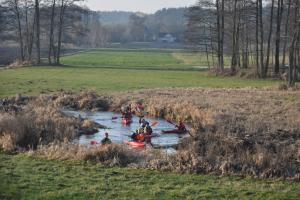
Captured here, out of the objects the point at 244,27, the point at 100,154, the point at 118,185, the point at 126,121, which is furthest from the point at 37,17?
the point at 118,185

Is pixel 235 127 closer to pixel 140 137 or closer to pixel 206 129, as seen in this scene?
pixel 206 129

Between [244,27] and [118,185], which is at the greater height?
[244,27]

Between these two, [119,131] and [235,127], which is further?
[119,131]

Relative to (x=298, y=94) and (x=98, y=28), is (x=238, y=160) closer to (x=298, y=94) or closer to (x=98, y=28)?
(x=298, y=94)

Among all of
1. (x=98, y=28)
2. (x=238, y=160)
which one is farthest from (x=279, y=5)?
(x=98, y=28)

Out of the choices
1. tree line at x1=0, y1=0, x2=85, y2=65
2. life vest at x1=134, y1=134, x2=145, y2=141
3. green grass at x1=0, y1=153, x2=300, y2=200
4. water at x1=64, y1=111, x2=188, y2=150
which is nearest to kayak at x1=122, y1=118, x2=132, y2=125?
water at x1=64, y1=111, x2=188, y2=150

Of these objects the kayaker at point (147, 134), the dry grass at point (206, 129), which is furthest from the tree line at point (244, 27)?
the kayaker at point (147, 134)

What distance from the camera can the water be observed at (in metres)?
25.1

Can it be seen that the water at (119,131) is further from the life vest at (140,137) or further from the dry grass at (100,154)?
the dry grass at (100,154)

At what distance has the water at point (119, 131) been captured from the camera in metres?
25.1

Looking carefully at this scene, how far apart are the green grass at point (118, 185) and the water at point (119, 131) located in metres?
7.05

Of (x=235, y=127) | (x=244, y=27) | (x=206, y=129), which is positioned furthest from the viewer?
(x=244, y=27)

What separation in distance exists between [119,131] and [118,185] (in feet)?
46.0

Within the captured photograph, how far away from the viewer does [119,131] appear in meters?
28.5
